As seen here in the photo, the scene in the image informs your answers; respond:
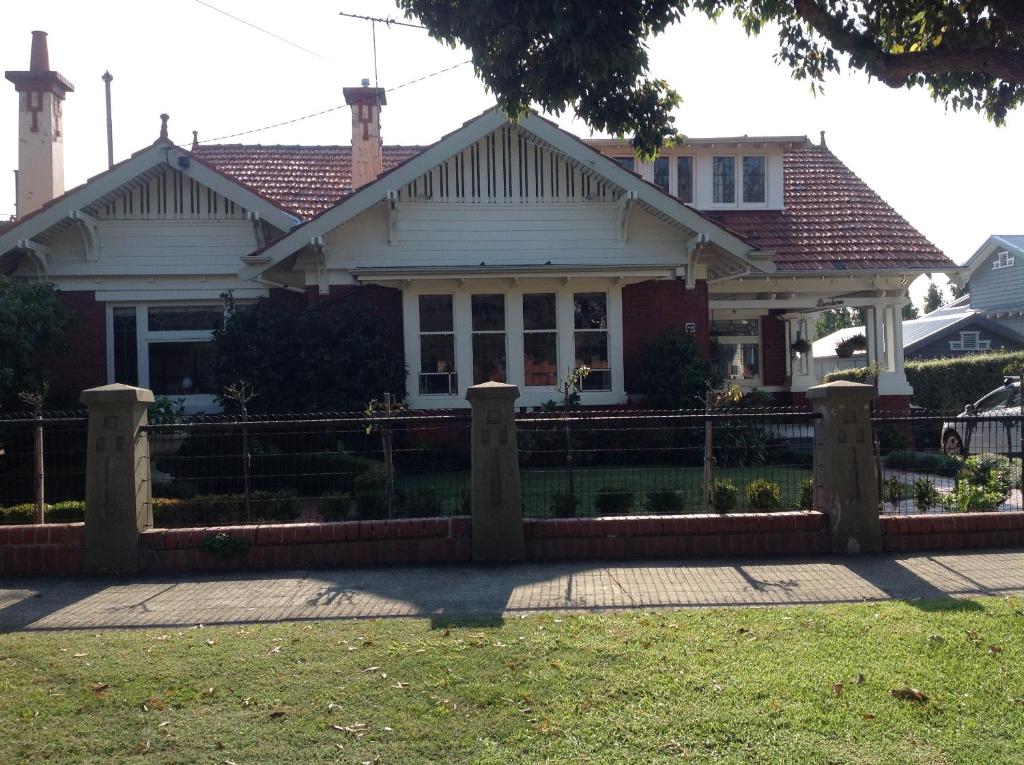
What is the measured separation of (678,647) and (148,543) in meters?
4.92

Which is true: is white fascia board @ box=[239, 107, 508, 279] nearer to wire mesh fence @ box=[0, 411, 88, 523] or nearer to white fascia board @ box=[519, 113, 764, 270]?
white fascia board @ box=[519, 113, 764, 270]

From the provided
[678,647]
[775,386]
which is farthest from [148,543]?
[775,386]

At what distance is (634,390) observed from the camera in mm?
16922

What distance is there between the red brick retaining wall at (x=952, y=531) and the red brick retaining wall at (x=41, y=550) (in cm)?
712

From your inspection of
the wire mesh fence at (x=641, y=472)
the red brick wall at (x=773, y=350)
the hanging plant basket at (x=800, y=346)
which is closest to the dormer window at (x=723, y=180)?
the red brick wall at (x=773, y=350)

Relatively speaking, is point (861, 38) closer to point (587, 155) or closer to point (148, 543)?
point (148, 543)

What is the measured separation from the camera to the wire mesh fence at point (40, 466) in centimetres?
906

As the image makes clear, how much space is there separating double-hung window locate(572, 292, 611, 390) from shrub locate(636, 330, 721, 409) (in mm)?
649

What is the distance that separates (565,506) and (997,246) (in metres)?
36.3

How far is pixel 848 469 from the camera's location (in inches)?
347

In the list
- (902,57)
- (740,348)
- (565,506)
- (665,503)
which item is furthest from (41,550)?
(740,348)

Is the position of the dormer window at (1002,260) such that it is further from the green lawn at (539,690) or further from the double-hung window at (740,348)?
the green lawn at (539,690)

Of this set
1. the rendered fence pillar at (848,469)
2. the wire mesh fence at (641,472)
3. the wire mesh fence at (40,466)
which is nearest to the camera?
the rendered fence pillar at (848,469)

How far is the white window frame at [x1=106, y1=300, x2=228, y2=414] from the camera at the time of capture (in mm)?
17234
